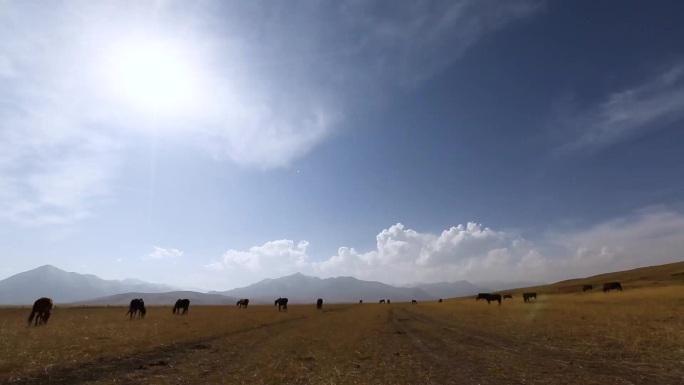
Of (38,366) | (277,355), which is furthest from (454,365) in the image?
(38,366)

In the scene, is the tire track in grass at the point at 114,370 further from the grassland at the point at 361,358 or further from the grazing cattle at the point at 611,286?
the grazing cattle at the point at 611,286

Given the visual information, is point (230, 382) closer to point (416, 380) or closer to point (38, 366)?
point (416, 380)

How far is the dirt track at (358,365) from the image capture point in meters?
12.8

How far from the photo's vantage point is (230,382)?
12.7 metres

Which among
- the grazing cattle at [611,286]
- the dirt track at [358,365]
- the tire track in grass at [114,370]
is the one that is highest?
the grazing cattle at [611,286]

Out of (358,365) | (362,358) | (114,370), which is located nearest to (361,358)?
(362,358)

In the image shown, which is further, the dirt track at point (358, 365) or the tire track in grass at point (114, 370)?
the dirt track at point (358, 365)

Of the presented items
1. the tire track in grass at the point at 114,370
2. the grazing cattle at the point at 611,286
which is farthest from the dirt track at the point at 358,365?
the grazing cattle at the point at 611,286

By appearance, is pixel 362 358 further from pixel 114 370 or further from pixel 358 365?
pixel 114 370

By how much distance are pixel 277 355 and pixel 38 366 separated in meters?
9.40

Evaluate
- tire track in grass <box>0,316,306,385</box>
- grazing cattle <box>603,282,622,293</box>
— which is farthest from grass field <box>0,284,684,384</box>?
grazing cattle <box>603,282,622,293</box>

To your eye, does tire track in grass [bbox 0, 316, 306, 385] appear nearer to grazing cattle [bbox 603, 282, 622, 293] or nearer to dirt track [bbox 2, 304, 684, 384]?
dirt track [bbox 2, 304, 684, 384]

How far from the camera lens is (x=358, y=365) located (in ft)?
51.3

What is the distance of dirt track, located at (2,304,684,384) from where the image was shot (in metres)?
12.8
